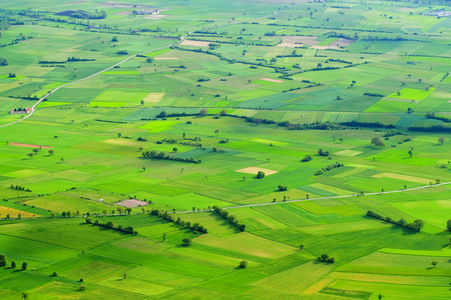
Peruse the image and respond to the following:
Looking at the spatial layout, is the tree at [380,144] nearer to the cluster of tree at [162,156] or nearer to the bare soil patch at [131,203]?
the cluster of tree at [162,156]

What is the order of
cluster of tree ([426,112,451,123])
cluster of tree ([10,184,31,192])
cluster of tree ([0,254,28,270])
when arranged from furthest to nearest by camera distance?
cluster of tree ([426,112,451,123]), cluster of tree ([10,184,31,192]), cluster of tree ([0,254,28,270])

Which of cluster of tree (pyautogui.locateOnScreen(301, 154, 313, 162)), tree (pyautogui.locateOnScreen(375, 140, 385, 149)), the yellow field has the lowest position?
the yellow field

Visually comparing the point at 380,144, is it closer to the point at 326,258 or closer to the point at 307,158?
the point at 307,158

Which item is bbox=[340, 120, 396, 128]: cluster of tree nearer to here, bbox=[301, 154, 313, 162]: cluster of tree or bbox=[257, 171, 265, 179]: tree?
bbox=[301, 154, 313, 162]: cluster of tree

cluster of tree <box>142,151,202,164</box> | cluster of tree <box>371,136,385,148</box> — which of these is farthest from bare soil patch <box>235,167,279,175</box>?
cluster of tree <box>371,136,385,148</box>

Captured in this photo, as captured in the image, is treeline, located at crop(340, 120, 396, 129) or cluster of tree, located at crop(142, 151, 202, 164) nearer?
cluster of tree, located at crop(142, 151, 202, 164)

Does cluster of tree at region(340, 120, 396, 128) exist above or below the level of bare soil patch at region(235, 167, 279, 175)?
above

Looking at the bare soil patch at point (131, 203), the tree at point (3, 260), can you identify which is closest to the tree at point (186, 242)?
the bare soil patch at point (131, 203)
